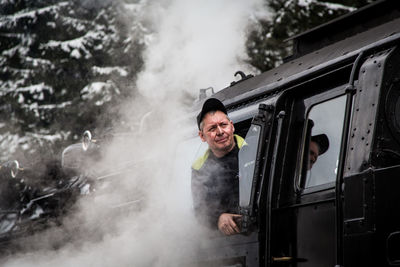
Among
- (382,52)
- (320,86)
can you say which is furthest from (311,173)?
(382,52)

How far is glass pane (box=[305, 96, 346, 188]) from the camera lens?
3.04 meters

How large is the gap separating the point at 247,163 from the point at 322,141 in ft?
1.84

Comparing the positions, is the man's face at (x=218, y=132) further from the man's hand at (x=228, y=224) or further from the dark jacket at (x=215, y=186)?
the man's hand at (x=228, y=224)

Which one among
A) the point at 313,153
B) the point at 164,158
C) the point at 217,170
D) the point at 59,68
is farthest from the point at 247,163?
the point at 59,68

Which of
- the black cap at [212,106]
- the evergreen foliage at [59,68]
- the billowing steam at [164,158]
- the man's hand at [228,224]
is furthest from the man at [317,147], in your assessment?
the evergreen foliage at [59,68]

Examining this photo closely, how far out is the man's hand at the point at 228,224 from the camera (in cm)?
344

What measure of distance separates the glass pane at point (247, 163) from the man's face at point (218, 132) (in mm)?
104

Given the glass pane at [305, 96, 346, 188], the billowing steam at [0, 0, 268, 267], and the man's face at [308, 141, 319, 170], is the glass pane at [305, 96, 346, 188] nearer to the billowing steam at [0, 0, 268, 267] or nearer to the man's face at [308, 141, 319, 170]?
the man's face at [308, 141, 319, 170]

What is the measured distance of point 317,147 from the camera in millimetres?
3178

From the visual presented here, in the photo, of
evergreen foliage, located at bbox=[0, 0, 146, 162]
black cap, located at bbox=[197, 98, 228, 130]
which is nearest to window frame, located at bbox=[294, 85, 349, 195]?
black cap, located at bbox=[197, 98, 228, 130]

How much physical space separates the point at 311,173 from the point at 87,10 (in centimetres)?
2012

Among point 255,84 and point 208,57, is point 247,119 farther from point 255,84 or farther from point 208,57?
point 208,57

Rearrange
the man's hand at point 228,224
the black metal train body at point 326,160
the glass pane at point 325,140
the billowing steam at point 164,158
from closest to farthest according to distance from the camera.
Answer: the black metal train body at point 326,160
the glass pane at point 325,140
the man's hand at point 228,224
the billowing steam at point 164,158

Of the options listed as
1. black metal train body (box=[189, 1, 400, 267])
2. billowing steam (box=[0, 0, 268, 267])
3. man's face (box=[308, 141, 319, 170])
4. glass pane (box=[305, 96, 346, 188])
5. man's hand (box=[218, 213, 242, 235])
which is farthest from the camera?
billowing steam (box=[0, 0, 268, 267])
